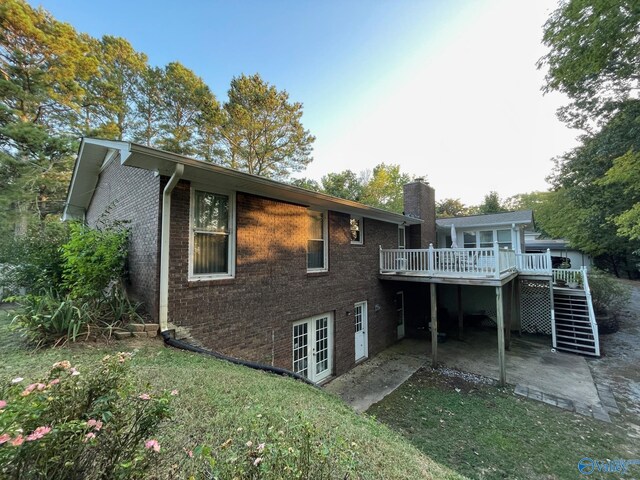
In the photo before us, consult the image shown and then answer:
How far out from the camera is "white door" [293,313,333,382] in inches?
276

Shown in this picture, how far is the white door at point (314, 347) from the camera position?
700cm

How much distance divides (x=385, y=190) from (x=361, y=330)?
21742mm

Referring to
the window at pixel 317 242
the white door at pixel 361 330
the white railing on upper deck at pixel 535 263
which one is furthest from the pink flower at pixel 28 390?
the white railing on upper deck at pixel 535 263

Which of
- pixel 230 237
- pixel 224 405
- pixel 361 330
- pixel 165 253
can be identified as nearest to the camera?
pixel 224 405

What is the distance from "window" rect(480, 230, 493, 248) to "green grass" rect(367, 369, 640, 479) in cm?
871

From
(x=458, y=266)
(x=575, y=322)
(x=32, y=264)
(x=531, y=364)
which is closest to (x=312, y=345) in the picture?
(x=458, y=266)

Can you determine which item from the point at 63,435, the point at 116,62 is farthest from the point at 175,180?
the point at 116,62

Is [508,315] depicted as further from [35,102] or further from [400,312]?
[35,102]

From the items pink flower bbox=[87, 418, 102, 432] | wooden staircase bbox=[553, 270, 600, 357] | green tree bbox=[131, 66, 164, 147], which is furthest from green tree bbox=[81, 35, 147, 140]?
wooden staircase bbox=[553, 270, 600, 357]

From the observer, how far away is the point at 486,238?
1393 centimetres

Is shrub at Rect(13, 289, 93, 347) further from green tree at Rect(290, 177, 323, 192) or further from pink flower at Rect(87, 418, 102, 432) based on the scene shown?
green tree at Rect(290, 177, 323, 192)

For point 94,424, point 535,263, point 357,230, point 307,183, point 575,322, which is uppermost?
point 307,183

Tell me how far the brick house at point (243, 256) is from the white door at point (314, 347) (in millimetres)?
28

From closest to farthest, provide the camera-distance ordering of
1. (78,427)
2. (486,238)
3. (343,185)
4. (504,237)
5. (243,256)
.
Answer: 1. (78,427)
2. (243,256)
3. (504,237)
4. (486,238)
5. (343,185)
